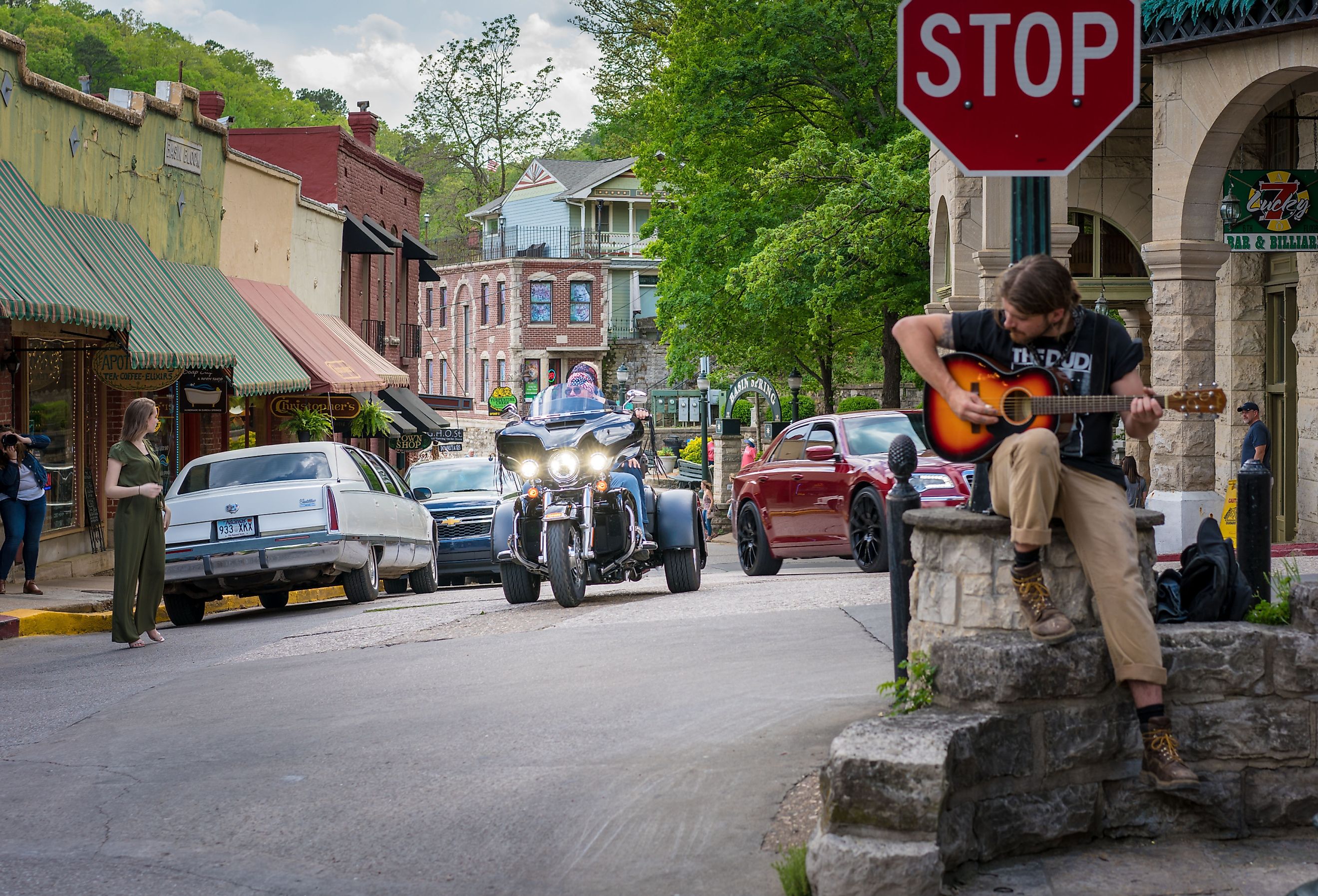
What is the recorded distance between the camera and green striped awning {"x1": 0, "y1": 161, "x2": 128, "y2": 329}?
14773mm

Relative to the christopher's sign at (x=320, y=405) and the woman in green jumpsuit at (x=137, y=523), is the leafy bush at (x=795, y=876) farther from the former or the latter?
the christopher's sign at (x=320, y=405)

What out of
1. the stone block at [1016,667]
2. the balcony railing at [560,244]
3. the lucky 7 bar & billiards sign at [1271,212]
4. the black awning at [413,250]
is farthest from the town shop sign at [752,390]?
the balcony railing at [560,244]

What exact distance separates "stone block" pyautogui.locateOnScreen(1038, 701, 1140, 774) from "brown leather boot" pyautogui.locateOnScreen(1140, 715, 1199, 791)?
10cm

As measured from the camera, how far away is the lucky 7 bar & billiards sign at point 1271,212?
615 inches

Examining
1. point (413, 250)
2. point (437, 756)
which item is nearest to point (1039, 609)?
point (437, 756)

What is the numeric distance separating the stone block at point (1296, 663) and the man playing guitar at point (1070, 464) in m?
0.52

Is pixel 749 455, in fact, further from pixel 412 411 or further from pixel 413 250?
pixel 413 250

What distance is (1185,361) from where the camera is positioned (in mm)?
15344

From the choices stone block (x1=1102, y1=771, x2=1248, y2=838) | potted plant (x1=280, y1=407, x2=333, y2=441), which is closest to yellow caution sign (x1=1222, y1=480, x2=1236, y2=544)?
stone block (x1=1102, y1=771, x2=1248, y2=838)

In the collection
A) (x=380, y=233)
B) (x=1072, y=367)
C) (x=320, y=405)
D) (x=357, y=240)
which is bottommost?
(x=1072, y=367)

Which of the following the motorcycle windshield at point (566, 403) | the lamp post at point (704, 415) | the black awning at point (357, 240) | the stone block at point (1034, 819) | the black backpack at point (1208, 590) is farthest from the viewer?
the lamp post at point (704, 415)

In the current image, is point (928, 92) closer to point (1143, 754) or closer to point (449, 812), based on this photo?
point (1143, 754)

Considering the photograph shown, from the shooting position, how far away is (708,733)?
7066mm

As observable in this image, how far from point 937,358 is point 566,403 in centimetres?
868
